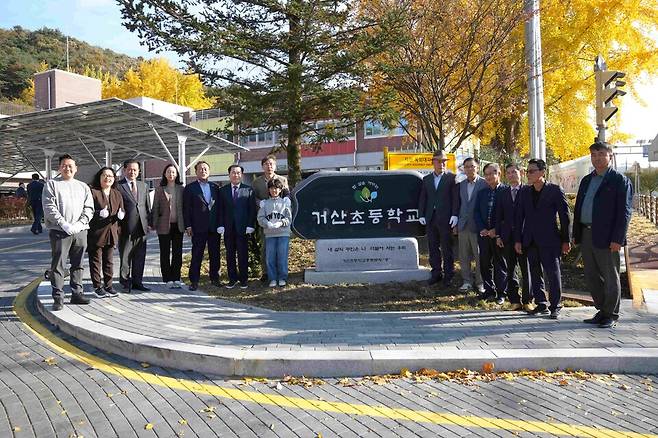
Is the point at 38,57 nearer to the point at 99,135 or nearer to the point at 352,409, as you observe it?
the point at 99,135

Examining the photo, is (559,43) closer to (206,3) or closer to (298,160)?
(298,160)

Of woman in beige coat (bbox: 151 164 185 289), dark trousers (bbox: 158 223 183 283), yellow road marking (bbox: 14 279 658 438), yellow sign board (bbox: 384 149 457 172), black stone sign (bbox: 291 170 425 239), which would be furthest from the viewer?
yellow sign board (bbox: 384 149 457 172)

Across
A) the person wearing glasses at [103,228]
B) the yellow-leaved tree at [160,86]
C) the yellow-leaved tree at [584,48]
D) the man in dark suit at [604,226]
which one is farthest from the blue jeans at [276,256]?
the yellow-leaved tree at [160,86]

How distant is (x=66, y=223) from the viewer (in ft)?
20.0

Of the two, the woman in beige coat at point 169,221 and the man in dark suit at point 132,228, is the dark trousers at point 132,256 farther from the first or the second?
the woman in beige coat at point 169,221

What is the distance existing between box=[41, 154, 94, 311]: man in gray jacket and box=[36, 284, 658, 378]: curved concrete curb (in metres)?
2.32

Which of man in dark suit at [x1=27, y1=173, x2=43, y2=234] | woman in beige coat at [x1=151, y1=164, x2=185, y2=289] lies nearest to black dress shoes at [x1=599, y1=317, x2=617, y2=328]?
woman in beige coat at [x1=151, y1=164, x2=185, y2=289]

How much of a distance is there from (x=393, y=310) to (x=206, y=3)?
7686 mm

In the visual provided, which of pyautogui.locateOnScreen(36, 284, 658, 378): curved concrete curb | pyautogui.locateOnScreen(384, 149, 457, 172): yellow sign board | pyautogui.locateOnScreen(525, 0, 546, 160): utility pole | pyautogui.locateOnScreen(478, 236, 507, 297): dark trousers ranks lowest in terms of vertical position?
pyautogui.locateOnScreen(36, 284, 658, 378): curved concrete curb

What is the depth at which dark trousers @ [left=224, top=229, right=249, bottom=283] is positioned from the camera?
7.57m

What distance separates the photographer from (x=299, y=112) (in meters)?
10.3

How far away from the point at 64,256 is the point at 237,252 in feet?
7.78

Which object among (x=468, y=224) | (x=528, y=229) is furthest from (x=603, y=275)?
(x=468, y=224)

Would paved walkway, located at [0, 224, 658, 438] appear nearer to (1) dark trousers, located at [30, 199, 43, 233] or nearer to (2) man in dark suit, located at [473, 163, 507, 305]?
(2) man in dark suit, located at [473, 163, 507, 305]
